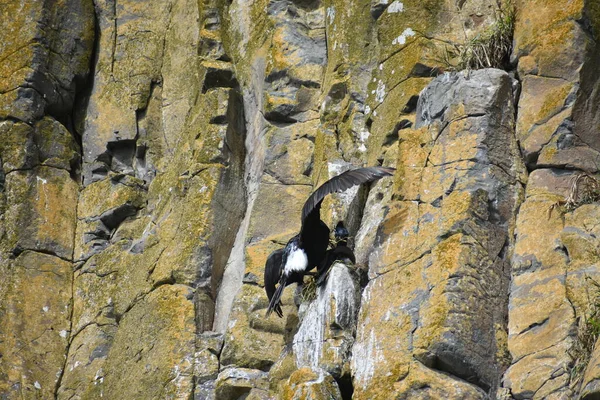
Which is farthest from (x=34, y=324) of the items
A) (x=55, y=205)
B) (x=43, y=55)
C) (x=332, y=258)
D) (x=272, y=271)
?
(x=332, y=258)

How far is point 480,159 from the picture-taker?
33.3 feet

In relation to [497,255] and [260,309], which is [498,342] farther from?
[260,309]

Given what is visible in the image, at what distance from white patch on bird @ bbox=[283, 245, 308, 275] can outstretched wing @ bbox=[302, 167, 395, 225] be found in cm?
49

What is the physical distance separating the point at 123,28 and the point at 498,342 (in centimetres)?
1024

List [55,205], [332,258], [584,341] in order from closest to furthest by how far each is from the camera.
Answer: [584,341]
[332,258]
[55,205]

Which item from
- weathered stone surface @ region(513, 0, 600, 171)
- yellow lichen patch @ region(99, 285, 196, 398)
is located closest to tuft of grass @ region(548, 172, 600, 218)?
weathered stone surface @ region(513, 0, 600, 171)

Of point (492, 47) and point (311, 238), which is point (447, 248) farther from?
point (492, 47)

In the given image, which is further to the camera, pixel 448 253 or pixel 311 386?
pixel 311 386

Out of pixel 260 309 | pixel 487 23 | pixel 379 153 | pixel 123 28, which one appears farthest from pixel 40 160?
pixel 487 23

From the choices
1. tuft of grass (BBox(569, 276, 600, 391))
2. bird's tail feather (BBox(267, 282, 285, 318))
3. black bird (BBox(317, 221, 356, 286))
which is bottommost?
tuft of grass (BBox(569, 276, 600, 391))

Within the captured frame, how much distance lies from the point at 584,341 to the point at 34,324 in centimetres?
866

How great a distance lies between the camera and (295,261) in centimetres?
1162

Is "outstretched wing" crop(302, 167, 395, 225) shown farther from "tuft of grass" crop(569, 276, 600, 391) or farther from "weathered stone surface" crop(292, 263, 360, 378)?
"tuft of grass" crop(569, 276, 600, 391)

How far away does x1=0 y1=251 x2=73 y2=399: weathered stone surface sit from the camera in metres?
14.4
